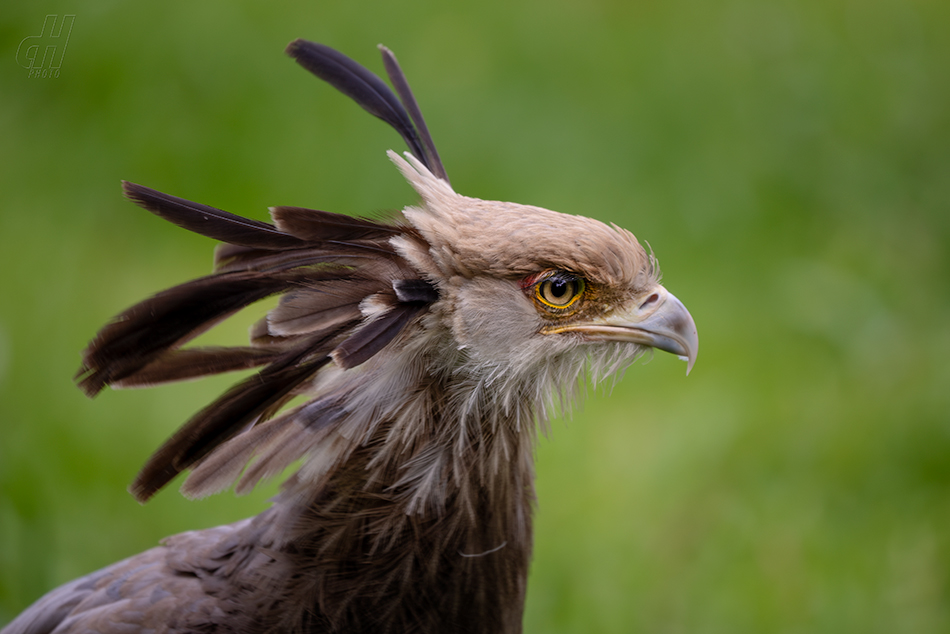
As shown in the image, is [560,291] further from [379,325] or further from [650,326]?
[379,325]

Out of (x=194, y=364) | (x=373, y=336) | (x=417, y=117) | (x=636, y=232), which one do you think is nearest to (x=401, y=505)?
(x=373, y=336)

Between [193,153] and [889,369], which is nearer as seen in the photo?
[889,369]

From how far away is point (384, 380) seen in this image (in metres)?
1.91

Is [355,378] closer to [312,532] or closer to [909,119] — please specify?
[312,532]

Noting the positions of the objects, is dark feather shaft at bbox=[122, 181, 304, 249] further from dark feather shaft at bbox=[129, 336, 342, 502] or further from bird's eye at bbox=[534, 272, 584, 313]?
bird's eye at bbox=[534, 272, 584, 313]

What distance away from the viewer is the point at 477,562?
206 cm

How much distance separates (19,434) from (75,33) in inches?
111

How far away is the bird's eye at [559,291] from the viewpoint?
1.92 metres

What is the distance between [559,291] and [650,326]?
0.26 m

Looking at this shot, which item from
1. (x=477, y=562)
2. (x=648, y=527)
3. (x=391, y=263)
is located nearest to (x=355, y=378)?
(x=391, y=263)

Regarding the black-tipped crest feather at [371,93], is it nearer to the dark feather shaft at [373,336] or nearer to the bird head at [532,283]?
the bird head at [532,283]

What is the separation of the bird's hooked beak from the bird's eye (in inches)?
2.4

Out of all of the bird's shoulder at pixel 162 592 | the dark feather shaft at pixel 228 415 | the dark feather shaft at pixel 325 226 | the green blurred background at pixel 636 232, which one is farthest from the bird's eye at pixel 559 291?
the green blurred background at pixel 636 232

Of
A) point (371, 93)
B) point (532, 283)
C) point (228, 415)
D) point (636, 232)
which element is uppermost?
point (636, 232)
